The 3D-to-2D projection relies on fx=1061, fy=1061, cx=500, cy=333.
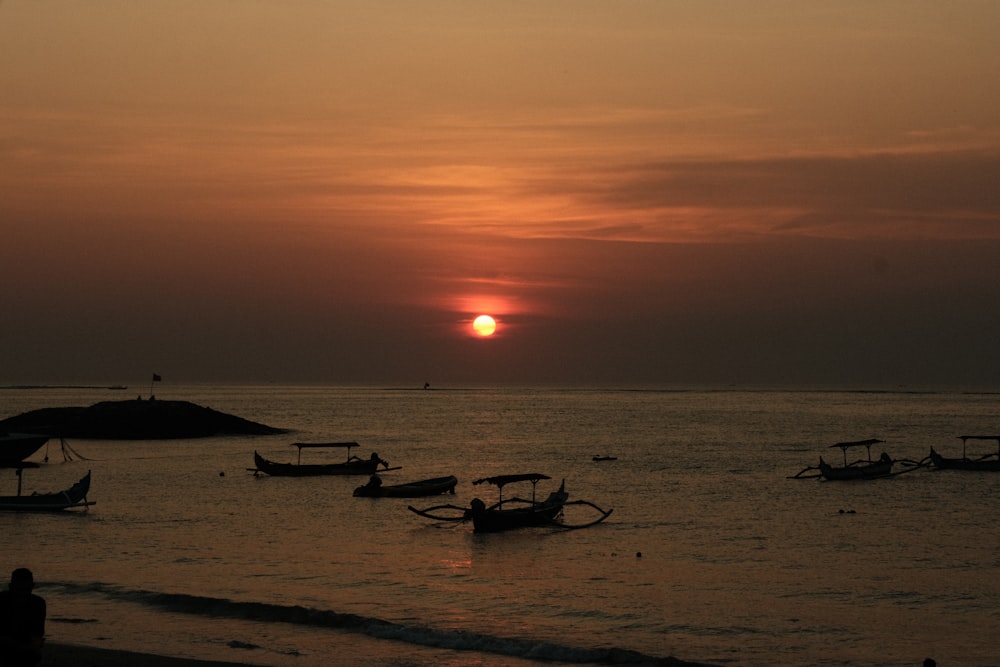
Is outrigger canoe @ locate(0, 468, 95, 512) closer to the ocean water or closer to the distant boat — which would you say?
the ocean water

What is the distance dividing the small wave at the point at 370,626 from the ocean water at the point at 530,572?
76mm

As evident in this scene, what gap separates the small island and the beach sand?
88.4 m

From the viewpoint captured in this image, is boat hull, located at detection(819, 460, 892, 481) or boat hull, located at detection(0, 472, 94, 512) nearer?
Answer: boat hull, located at detection(0, 472, 94, 512)

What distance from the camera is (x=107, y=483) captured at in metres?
64.8

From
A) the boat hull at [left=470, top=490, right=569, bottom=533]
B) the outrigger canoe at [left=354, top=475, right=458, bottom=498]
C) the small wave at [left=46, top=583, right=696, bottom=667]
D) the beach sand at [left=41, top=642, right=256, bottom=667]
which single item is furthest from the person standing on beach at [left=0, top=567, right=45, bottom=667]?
the outrigger canoe at [left=354, top=475, right=458, bottom=498]

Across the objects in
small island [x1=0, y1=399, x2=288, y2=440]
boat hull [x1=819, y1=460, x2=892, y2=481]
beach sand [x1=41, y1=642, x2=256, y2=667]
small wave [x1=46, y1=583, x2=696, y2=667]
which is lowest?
beach sand [x1=41, y1=642, x2=256, y2=667]

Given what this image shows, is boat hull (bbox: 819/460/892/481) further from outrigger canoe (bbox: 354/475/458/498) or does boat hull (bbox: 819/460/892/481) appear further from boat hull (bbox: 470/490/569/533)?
boat hull (bbox: 470/490/569/533)

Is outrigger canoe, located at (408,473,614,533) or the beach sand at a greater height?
outrigger canoe, located at (408,473,614,533)

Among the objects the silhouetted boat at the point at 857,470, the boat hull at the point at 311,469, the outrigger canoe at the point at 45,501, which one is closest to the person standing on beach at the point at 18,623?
the outrigger canoe at the point at 45,501

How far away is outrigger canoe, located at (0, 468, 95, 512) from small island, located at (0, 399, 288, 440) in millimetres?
59275

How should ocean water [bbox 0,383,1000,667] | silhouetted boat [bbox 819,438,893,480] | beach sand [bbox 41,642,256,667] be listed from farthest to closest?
silhouetted boat [bbox 819,438,893,480], ocean water [bbox 0,383,1000,667], beach sand [bbox 41,642,256,667]

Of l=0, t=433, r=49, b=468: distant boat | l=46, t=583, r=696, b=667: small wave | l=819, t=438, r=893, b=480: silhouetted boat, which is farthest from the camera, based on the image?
l=0, t=433, r=49, b=468: distant boat

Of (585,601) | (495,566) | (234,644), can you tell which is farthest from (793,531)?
(234,644)

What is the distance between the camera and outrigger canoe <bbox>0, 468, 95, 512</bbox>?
47188 millimetres
